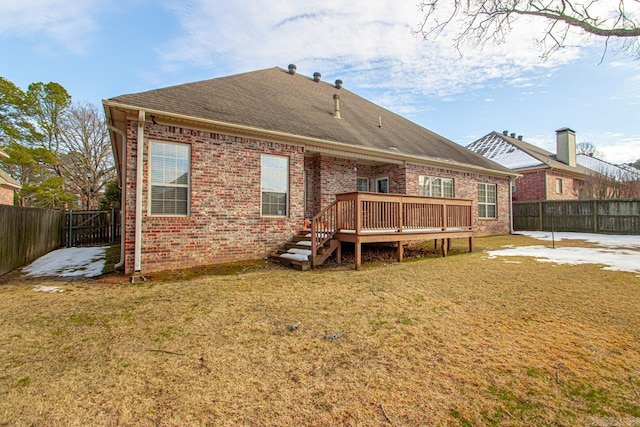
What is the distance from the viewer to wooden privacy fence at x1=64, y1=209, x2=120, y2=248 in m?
12.6

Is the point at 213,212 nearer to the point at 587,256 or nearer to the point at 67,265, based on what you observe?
the point at 67,265

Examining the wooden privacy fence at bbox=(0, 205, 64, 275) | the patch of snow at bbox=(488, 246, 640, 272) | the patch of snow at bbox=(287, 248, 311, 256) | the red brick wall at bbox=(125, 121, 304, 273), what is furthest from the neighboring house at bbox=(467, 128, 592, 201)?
the wooden privacy fence at bbox=(0, 205, 64, 275)

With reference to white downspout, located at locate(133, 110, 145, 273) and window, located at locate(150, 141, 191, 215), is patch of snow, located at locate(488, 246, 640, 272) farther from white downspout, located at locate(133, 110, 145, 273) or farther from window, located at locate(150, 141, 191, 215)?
white downspout, located at locate(133, 110, 145, 273)

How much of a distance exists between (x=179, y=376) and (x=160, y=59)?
1437cm

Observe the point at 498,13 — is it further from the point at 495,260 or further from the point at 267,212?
the point at 267,212

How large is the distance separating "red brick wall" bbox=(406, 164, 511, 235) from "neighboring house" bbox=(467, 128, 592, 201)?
6.15 meters

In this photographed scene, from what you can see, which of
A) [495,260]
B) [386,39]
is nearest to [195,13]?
[386,39]

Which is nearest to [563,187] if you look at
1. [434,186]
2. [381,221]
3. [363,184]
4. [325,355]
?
[434,186]

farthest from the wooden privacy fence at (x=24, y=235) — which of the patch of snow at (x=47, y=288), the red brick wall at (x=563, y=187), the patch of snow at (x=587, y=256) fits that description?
the red brick wall at (x=563, y=187)

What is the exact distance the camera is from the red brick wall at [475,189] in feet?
39.3

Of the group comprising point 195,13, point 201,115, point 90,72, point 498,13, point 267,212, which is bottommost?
point 267,212

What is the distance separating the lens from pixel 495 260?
8000 mm

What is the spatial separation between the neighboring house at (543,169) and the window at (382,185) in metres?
13.0

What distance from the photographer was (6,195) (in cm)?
1794
